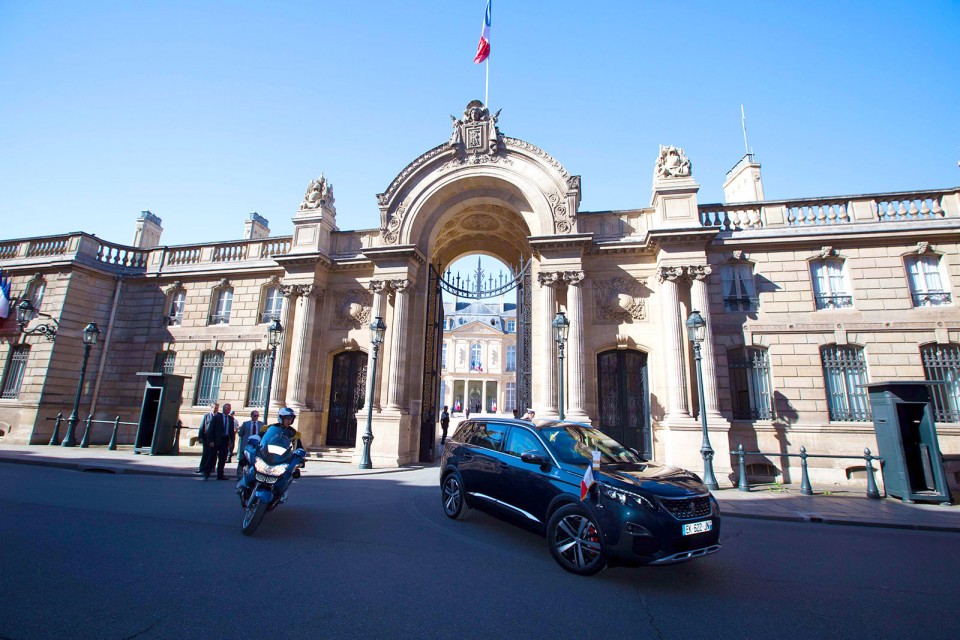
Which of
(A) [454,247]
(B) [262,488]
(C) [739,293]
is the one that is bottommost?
(B) [262,488]

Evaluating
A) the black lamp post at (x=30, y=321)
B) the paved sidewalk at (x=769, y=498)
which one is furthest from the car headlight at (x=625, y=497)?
the black lamp post at (x=30, y=321)

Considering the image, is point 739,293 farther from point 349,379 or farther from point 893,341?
point 349,379

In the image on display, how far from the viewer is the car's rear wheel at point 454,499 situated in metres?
7.88

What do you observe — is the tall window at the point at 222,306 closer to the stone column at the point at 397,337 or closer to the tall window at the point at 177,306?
the tall window at the point at 177,306

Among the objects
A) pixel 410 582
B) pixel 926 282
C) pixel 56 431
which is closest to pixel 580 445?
pixel 410 582

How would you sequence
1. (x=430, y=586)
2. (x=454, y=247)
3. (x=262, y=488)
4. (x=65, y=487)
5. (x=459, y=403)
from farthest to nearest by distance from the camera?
(x=459, y=403), (x=454, y=247), (x=65, y=487), (x=262, y=488), (x=430, y=586)

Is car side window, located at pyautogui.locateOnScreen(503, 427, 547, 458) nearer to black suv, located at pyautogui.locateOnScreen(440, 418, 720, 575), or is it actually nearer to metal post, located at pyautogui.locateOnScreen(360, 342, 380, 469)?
black suv, located at pyautogui.locateOnScreen(440, 418, 720, 575)

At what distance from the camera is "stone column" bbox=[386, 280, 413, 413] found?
16422mm

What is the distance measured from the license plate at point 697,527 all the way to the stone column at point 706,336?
910cm

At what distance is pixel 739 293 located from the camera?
1589 centimetres

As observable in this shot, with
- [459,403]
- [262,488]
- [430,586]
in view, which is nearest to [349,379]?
[262,488]

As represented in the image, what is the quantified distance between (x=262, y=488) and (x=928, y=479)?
50.7 ft

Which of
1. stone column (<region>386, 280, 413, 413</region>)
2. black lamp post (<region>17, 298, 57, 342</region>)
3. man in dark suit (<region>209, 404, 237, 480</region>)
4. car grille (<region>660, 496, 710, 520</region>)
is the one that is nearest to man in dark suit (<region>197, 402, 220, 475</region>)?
man in dark suit (<region>209, 404, 237, 480</region>)

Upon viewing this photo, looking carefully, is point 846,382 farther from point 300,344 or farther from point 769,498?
point 300,344
